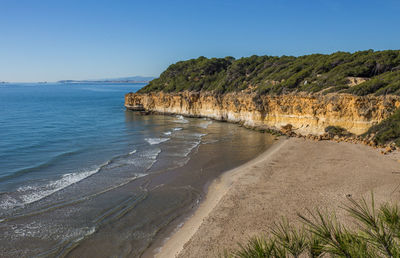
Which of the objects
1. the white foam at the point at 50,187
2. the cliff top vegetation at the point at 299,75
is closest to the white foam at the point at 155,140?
the white foam at the point at 50,187

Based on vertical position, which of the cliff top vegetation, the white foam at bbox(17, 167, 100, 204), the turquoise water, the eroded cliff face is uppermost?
the cliff top vegetation

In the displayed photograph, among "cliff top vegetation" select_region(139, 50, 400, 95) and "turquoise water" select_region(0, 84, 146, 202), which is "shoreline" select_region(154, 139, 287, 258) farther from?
"cliff top vegetation" select_region(139, 50, 400, 95)

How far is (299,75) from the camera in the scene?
36969 millimetres

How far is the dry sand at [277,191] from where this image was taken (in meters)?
12.1

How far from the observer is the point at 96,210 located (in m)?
15.1

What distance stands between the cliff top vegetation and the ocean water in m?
9.09

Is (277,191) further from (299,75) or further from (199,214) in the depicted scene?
(299,75)

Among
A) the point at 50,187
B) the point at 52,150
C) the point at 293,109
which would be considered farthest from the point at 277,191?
the point at 52,150

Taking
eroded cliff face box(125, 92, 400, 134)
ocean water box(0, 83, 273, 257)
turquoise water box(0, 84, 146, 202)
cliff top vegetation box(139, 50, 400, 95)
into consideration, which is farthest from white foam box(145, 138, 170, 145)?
cliff top vegetation box(139, 50, 400, 95)

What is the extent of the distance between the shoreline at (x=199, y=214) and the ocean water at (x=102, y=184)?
0.52 metres

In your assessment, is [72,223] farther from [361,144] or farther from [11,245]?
[361,144]

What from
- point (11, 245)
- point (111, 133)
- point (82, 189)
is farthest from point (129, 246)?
point (111, 133)

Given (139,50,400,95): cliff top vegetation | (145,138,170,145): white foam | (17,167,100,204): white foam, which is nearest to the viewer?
(17,167,100,204): white foam

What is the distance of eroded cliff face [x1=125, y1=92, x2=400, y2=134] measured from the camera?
2638cm
